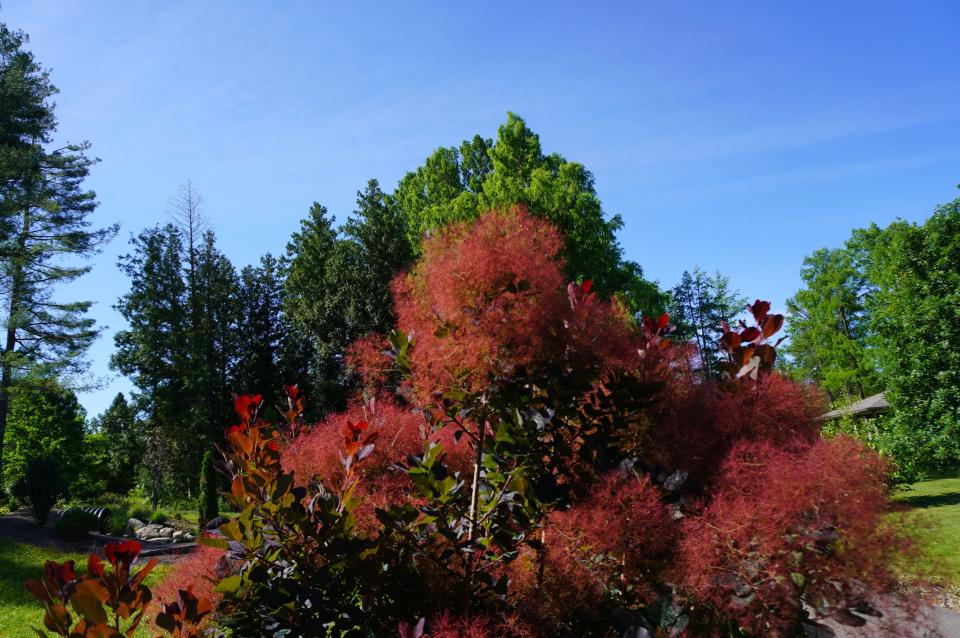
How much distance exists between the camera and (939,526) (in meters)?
1.32

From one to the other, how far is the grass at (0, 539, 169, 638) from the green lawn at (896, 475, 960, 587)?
17.7ft

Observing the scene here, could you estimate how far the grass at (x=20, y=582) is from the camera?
674 cm

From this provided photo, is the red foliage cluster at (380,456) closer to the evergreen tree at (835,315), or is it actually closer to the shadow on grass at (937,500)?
the shadow on grass at (937,500)

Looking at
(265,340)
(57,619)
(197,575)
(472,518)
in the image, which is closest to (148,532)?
(265,340)

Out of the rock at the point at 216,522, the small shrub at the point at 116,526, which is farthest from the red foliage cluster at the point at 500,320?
the small shrub at the point at 116,526

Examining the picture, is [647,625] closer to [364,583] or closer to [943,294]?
[364,583]

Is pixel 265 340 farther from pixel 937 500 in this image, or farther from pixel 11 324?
pixel 937 500

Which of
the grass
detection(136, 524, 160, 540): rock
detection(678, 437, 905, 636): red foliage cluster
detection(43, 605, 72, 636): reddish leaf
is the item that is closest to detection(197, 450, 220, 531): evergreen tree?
detection(136, 524, 160, 540): rock

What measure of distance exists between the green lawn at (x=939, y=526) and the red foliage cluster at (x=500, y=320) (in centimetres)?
79

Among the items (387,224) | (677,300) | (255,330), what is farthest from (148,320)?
(677,300)

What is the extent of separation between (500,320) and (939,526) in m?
1.13

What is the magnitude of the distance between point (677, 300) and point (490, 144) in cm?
2267

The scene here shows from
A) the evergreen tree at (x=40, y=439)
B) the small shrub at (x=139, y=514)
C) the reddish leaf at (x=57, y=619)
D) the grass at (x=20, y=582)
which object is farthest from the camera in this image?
the evergreen tree at (x=40, y=439)

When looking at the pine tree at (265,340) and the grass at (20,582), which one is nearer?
the grass at (20,582)
